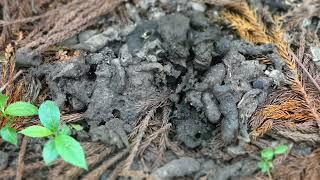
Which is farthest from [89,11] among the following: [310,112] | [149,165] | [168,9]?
[310,112]

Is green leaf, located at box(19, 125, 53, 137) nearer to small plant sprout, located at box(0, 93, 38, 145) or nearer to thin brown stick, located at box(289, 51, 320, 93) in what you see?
small plant sprout, located at box(0, 93, 38, 145)

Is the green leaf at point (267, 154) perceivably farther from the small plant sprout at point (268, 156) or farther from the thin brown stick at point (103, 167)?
the thin brown stick at point (103, 167)

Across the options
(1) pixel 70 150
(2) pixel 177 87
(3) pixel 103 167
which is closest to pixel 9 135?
(1) pixel 70 150

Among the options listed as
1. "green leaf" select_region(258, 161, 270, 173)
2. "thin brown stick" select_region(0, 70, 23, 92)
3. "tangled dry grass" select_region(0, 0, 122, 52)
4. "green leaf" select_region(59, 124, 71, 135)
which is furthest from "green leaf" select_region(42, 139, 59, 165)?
"green leaf" select_region(258, 161, 270, 173)

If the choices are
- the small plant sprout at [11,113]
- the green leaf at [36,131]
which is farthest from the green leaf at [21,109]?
the green leaf at [36,131]

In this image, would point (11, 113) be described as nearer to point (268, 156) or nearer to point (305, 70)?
point (268, 156)

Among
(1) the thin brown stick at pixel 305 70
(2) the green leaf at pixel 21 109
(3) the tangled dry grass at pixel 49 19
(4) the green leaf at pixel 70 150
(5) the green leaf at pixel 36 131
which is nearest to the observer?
(4) the green leaf at pixel 70 150
